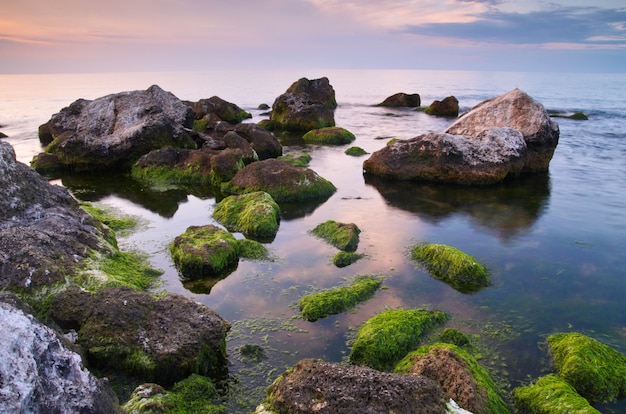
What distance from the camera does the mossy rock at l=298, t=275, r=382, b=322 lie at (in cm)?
987

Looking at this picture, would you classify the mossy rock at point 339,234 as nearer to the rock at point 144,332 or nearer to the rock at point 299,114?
the rock at point 144,332

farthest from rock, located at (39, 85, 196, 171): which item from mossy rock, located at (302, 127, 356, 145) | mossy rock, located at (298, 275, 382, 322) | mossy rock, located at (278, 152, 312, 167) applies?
mossy rock, located at (298, 275, 382, 322)

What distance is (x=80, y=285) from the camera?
945 centimetres

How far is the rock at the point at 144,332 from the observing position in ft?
24.3

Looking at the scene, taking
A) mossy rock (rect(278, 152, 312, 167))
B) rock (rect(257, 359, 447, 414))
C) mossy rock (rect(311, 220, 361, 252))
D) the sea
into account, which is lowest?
the sea

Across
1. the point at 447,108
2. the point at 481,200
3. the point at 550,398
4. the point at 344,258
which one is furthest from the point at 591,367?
the point at 447,108

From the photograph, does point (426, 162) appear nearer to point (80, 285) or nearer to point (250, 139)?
point (250, 139)

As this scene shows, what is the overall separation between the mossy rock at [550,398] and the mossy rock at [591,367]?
324 mm

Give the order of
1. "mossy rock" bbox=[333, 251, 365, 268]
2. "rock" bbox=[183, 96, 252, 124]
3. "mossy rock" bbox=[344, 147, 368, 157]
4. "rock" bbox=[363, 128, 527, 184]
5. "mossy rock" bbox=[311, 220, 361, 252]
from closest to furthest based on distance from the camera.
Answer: "mossy rock" bbox=[333, 251, 365, 268], "mossy rock" bbox=[311, 220, 361, 252], "rock" bbox=[363, 128, 527, 184], "mossy rock" bbox=[344, 147, 368, 157], "rock" bbox=[183, 96, 252, 124]

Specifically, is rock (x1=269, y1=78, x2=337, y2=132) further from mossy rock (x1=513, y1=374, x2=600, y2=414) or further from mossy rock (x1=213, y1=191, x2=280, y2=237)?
mossy rock (x1=513, y1=374, x2=600, y2=414)

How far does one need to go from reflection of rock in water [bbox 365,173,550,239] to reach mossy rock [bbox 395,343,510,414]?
8111 mm

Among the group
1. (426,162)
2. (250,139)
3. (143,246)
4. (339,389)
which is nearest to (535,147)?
(426,162)

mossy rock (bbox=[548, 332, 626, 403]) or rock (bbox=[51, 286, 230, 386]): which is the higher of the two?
rock (bbox=[51, 286, 230, 386])

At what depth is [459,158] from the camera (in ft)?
66.9
